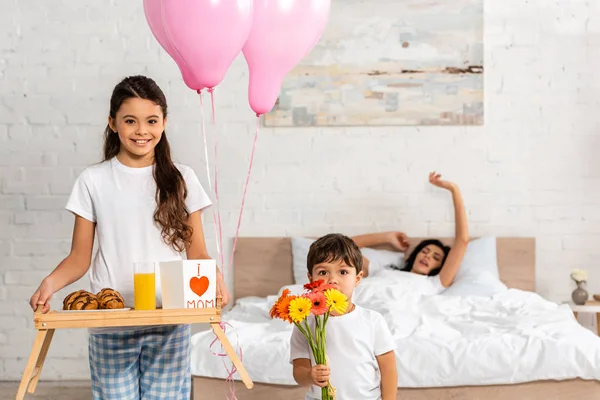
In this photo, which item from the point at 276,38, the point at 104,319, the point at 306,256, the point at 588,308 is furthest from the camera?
the point at 306,256

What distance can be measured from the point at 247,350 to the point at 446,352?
65cm

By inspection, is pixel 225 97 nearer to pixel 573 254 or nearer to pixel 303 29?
pixel 303 29

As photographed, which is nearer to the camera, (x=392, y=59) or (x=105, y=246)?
(x=105, y=246)

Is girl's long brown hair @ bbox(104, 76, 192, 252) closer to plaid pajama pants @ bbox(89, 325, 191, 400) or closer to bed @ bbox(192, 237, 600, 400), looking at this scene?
plaid pajama pants @ bbox(89, 325, 191, 400)

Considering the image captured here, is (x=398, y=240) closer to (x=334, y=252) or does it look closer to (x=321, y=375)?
(x=334, y=252)

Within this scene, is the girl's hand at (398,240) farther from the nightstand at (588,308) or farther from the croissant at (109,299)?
the croissant at (109,299)

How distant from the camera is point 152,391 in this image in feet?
6.01

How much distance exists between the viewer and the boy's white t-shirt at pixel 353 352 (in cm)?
181

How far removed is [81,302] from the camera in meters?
1.64

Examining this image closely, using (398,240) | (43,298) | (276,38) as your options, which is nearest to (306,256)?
(398,240)

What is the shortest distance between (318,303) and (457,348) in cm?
108

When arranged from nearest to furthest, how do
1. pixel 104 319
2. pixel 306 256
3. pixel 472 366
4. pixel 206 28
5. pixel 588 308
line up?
pixel 104 319 < pixel 206 28 < pixel 472 366 < pixel 588 308 < pixel 306 256

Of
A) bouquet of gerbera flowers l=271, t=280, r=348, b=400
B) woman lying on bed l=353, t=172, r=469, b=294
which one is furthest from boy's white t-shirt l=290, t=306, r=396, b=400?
woman lying on bed l=353, t=172, r=469, b=294

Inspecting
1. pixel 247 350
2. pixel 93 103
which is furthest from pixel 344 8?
pixel 247 350
